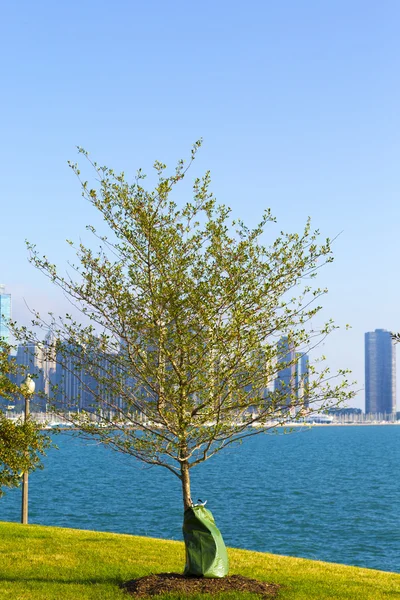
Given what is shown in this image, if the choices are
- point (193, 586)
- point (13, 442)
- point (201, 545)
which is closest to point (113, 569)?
point (201, 545)

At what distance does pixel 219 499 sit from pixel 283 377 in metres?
46.5

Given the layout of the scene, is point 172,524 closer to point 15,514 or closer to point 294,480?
point 15,514

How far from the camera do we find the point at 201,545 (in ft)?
44.5

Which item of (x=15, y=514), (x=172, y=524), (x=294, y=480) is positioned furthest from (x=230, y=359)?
(x=294, y=480)

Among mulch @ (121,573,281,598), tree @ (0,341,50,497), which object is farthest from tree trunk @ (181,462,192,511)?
tree @ (0,341,50,497)

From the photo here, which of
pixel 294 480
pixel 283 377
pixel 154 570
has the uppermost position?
pixel 283 377

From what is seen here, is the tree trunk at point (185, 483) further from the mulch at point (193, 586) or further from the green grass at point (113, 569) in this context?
the green grass at point (113, 569)

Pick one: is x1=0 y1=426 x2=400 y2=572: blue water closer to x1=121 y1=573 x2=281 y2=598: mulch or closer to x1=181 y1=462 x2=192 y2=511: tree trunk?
x1=181 y1=462 x2=192 y2=511: tree trunk

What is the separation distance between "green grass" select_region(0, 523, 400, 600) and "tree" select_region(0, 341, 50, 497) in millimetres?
1902

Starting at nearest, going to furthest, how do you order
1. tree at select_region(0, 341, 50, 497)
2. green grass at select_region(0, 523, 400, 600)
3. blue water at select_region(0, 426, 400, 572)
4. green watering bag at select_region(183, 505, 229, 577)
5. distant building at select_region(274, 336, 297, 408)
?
green grass at select_region(0, 523, 400, 600), green watering bag at select_region(183, 505, 229, 577), distant building at select_region(274, 336, 297, 408), tree at select_region(0, 341, 50, 497), blue water at select_region(0, 426, 400, 572)

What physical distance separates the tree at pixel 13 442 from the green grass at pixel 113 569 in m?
1.90

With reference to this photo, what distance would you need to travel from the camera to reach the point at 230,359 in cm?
1386

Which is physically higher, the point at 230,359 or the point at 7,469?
the point at 230,359

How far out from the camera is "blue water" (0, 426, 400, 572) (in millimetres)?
38438
